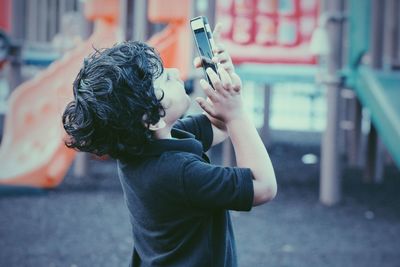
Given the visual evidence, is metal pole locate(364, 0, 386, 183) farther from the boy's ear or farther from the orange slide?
the boy's ear

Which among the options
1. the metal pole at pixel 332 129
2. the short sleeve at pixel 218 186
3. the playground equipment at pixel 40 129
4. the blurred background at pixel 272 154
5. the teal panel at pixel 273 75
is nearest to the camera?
the short sleeve at pixel 218 186

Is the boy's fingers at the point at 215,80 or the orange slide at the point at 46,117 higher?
the boy's fingers at the point at 215,80

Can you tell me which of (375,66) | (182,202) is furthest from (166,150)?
(375,66)

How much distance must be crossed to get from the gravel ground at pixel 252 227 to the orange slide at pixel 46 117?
0.65 feet

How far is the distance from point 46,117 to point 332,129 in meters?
2.87

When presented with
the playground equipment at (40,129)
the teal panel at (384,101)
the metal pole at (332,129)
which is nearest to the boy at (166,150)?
the teal panel at (384,101)

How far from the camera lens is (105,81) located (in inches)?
65.2

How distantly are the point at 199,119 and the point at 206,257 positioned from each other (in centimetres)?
44

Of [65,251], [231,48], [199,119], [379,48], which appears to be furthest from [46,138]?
[199,119]

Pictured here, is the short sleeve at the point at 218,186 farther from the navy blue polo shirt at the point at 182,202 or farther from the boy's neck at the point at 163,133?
the boy's neck at the point at 163,133

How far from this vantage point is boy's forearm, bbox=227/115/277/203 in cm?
167

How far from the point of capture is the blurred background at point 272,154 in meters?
4.29

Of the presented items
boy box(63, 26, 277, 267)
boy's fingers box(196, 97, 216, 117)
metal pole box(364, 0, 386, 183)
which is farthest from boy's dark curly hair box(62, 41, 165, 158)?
metal pole box(364, 0, 386, 183)

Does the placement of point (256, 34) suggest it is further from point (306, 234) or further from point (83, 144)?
point (83, 144)
